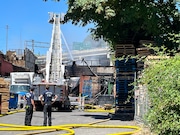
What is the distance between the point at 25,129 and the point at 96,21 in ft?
25.7

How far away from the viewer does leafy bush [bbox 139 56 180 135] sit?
7628mm

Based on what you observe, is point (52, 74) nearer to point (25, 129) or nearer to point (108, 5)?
point (108, 5)

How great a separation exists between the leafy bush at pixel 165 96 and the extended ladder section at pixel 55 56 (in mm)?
24704

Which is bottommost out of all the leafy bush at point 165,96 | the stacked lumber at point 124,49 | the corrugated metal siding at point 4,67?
the leafy bush at point 165,96

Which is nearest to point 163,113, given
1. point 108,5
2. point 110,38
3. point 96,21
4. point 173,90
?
point 173,90

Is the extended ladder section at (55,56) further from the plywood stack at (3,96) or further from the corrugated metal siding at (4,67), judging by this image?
the plywood stack at (3,96)

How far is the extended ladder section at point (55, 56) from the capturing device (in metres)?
37.3

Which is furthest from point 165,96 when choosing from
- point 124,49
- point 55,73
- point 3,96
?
point 55,73

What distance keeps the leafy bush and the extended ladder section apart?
24704 millimetres

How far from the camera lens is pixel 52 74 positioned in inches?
1480

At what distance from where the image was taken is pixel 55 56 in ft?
135

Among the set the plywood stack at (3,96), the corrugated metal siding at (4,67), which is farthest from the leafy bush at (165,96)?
the corrugated metal siding at (4,67)

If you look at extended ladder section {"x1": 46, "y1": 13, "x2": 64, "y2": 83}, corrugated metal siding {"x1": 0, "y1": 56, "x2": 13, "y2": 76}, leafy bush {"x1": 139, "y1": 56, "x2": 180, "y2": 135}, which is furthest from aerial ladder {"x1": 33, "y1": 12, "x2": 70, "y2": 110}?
leafy bush {"x1": 139, "y1": 56, "x2": 180, "y2": 135}

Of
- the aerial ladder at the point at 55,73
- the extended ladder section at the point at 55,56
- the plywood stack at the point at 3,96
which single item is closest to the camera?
the plywood stack at the point at 3,96
